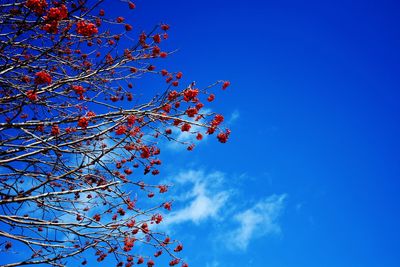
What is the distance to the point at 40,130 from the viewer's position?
14.4ft

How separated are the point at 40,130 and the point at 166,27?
2.83m

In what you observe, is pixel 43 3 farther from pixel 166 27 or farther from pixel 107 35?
pixel 166 27

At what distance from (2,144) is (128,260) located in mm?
2343

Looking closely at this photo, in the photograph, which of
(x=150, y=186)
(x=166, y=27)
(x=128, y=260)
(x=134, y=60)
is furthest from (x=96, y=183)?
(x=166, y=27)

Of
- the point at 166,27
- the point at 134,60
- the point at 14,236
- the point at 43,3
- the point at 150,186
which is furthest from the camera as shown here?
the point at 166,27

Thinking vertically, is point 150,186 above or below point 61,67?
below

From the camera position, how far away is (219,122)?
4348mm

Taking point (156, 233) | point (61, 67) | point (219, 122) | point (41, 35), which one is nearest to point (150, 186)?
point (156, 233)

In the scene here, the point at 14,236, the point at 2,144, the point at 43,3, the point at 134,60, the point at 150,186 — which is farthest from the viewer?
the point at 134,60

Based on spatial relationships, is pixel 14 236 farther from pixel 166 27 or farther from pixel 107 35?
pixel 166 27

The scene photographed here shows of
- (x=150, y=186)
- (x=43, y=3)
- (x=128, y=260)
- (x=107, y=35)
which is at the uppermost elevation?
(x=107, y=35)

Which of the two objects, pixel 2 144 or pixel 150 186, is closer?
pixel 2 144

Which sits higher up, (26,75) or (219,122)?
(26,75)

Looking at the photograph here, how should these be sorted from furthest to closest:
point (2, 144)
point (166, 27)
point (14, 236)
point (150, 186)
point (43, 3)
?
point (166, 27)
point (150, 186)
point (2, 144)
point (14, 236)
point (43, 3)
